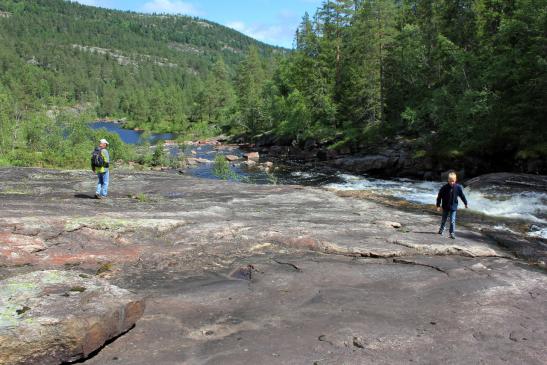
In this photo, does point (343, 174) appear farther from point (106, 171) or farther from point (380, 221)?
point (106, 171)

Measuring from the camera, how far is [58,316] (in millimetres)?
6906

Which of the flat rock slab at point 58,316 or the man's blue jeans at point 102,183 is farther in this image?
the man's blue jeans at point 102,183

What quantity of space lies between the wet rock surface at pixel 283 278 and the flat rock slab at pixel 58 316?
340 millimetres

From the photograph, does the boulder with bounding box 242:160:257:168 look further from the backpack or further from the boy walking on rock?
the boy walking on rock

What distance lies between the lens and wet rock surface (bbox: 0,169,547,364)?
754cm

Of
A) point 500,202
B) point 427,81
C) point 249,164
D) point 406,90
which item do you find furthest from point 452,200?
point 406,90

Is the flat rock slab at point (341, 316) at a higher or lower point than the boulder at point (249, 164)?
lower

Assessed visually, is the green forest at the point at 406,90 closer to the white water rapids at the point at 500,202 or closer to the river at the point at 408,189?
the river at the point at 408,189

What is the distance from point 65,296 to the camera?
302 inches

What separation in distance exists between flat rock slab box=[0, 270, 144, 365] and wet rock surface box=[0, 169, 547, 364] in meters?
0.34

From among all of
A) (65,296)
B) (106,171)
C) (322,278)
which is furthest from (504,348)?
(106,171)

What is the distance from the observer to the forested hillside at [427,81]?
3044 centimetres

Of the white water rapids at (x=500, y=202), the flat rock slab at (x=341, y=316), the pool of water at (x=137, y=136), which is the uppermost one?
the pool of water at (x=137, y=136)

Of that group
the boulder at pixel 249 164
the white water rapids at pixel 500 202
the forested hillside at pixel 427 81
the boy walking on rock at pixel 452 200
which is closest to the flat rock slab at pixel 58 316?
the boy walking on rock at pixel 452 200
